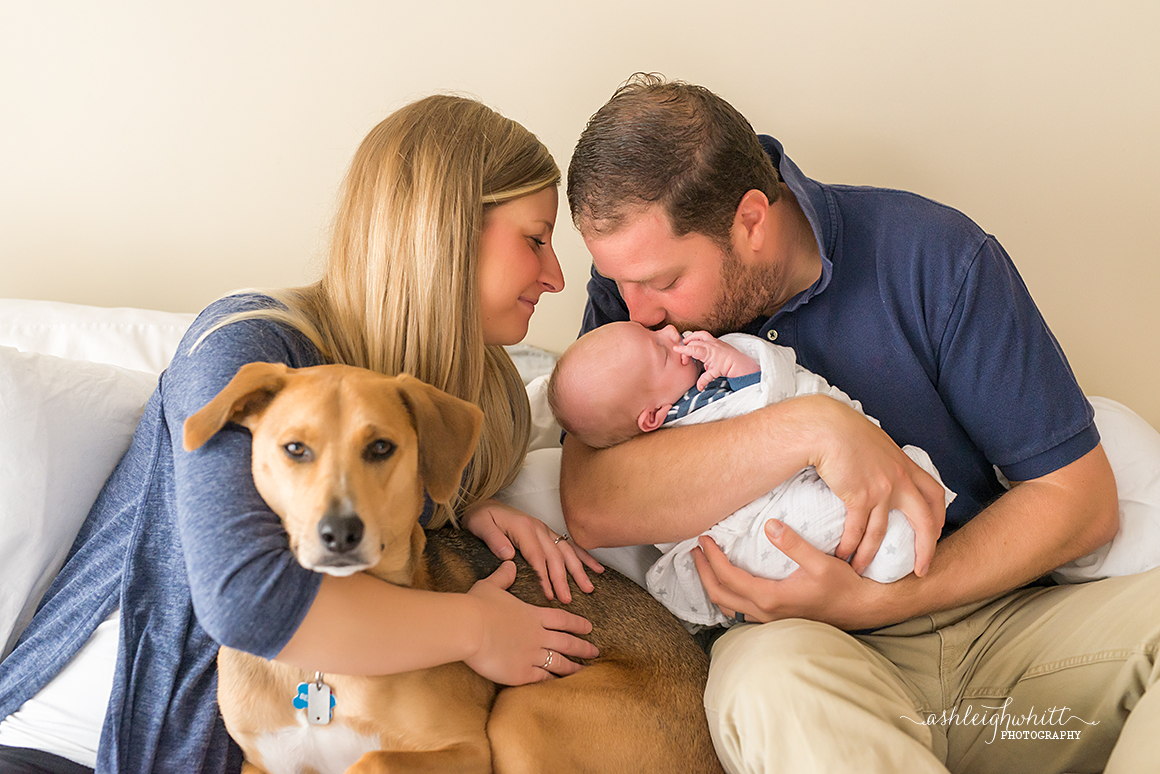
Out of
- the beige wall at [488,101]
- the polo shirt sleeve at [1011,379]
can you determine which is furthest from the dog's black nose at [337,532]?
the beige wall at [488,101]

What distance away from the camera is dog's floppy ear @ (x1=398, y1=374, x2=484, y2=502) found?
137cm

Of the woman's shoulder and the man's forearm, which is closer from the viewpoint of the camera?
the woman's shoulder

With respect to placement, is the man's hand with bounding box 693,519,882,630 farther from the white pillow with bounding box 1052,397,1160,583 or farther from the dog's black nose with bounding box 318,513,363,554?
the dog's black nose with bounding box 318,513,363,554

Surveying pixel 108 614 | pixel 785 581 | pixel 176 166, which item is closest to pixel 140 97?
pixel 176 166

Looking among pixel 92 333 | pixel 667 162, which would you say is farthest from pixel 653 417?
pixel 92 333

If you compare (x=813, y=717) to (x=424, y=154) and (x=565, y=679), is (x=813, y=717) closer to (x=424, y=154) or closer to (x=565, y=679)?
(x=565, y=679)

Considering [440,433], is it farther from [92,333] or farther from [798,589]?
[92,333]

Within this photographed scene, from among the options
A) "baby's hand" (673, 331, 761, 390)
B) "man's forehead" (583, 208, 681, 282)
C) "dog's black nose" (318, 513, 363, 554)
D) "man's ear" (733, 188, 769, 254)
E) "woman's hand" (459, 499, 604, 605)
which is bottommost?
"woman's hand" (459, 499, 604, 605)

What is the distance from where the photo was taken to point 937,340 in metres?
1.90

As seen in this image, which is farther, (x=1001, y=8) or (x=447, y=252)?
(x=1001, y=8)

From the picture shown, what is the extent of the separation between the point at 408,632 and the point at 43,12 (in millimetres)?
2211

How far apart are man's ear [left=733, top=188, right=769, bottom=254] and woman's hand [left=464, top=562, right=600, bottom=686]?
96cm

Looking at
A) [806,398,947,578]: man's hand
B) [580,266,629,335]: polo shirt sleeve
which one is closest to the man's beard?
[580,266,629,335]: polo shirt sleeve

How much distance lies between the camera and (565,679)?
1.57 metres
